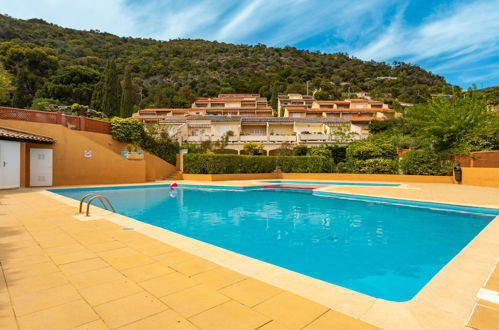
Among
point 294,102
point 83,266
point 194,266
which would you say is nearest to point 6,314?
point 83,266

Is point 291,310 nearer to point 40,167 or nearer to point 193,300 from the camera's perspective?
point 193,300

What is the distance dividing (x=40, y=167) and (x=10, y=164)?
5.81 feet

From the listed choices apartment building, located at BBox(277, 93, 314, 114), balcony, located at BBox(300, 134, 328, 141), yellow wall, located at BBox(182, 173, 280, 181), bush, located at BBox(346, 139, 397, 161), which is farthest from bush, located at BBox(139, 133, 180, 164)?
apartment building, located at BBox(277, 93, 314, 114)

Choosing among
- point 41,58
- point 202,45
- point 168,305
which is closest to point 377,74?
point 202,45

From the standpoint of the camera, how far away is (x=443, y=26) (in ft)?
62.5

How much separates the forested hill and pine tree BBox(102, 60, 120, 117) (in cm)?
1175

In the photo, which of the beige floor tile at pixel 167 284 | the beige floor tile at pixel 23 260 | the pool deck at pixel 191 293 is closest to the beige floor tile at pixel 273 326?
the pool deck at pixel 191 293

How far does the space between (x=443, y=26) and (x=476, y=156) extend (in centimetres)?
1009

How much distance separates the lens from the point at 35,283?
2873mm

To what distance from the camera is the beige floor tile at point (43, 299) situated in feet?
7.70

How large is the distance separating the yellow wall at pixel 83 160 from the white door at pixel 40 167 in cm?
24

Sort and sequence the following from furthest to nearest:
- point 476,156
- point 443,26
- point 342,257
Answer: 1. point 443,26
2. point 476,156
3. point 342,257

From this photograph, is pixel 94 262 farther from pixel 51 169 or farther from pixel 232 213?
pixel 51 169

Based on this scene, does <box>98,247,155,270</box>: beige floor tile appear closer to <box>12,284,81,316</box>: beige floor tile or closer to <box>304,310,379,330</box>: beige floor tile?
<box>12,284,81,316</box>: beige floor tile
